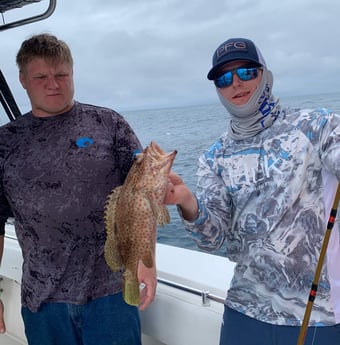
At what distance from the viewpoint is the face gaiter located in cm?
206

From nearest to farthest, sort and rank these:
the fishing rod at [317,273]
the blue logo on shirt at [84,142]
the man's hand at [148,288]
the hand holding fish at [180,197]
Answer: the fishing rod at [317,273] → the hand holding fish at [180,197] → the man's hand at [148,288] → the blue logo on shirt at [84,142]

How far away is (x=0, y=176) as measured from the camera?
273cm

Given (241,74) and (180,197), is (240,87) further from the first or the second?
(180,197)

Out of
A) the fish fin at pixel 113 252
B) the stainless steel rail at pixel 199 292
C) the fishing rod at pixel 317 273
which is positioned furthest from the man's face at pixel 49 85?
the fishing rod at pixel 317 273

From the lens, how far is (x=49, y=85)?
2656 mm

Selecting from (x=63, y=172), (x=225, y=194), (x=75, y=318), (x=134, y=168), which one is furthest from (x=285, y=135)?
(x=75, y=318)

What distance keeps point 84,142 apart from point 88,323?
3.47 feet

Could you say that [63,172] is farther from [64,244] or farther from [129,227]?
[129,227]

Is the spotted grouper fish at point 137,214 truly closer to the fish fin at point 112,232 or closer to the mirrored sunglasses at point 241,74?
the fish fin at point 112,232

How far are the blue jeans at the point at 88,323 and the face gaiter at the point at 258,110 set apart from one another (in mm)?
1269

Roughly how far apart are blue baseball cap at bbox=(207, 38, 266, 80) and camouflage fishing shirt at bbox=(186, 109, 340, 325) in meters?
0.30

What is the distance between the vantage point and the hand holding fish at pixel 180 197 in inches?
78.1

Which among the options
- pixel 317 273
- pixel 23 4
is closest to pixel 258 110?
pixel 317 273

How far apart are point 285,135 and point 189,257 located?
173cm
